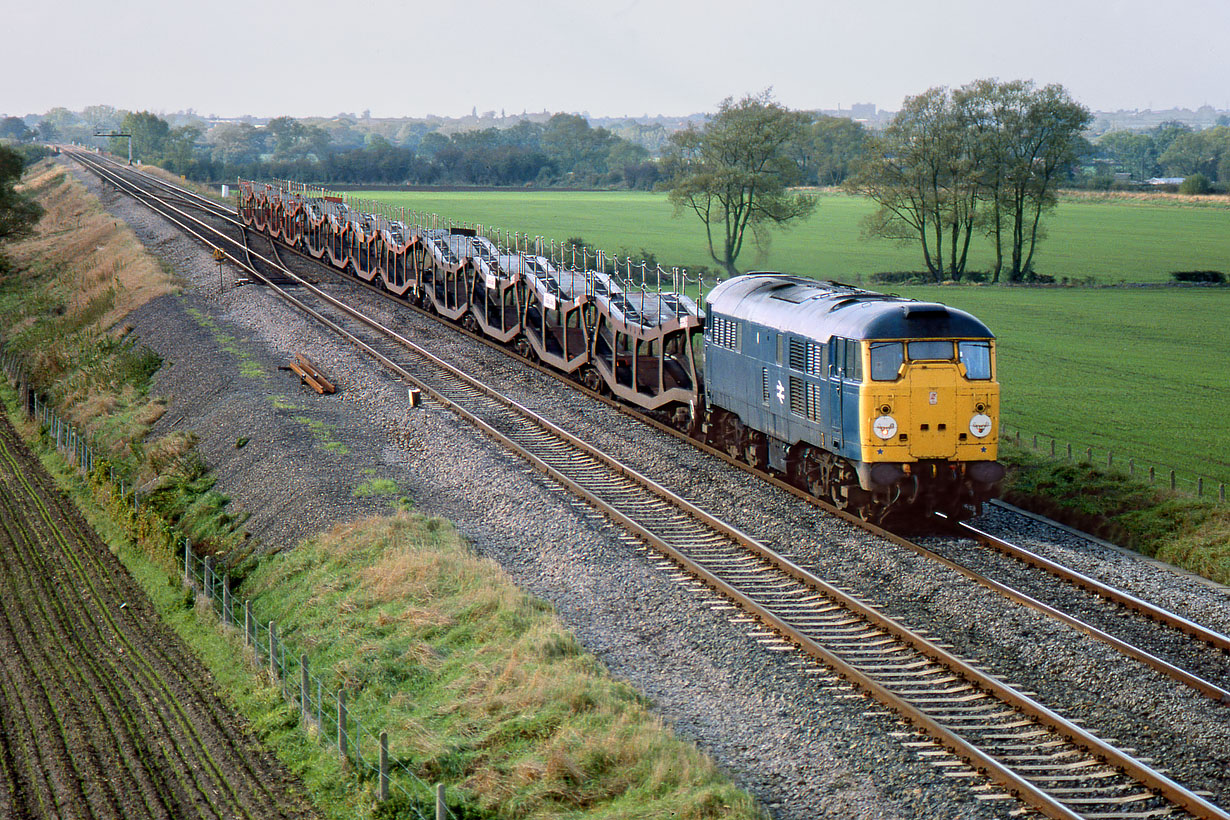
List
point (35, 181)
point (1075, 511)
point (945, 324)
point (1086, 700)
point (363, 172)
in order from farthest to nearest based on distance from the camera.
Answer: point (363, 172) < point (35, 181) < point (1075, 511) < point (945, 324) < point (1086, 700)

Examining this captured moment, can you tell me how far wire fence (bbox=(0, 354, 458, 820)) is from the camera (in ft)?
41.1

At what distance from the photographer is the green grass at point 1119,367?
32.5 metres

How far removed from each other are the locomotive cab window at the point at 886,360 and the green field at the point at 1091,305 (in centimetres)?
1213

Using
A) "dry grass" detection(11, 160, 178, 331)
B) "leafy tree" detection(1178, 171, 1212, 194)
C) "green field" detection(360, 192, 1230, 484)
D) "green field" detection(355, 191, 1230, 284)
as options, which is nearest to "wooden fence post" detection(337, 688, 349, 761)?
"green field" detection(360, 192, 1230, 484)

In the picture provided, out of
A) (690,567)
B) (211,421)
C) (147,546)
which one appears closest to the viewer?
(690,567)

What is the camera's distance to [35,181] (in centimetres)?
14275

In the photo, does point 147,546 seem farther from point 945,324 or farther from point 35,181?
point 35,181

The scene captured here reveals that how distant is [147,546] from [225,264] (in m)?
35.5

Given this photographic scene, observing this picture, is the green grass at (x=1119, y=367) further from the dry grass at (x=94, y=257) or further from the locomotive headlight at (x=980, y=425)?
the dry grass at (x=94, y=257)

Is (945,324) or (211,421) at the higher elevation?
(945,324)

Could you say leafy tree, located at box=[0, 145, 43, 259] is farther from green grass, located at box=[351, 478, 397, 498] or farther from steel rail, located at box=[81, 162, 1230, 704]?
steel rail, located at box=[81, 162, 1230, 704]

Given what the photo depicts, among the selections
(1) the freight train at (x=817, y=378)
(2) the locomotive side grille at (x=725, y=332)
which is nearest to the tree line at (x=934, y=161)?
(1) the freight train at (x=817, y=378)

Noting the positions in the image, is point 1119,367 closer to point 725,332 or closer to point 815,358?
point 725,332

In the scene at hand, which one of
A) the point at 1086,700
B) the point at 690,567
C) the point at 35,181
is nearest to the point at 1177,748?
the point at 1086,700
